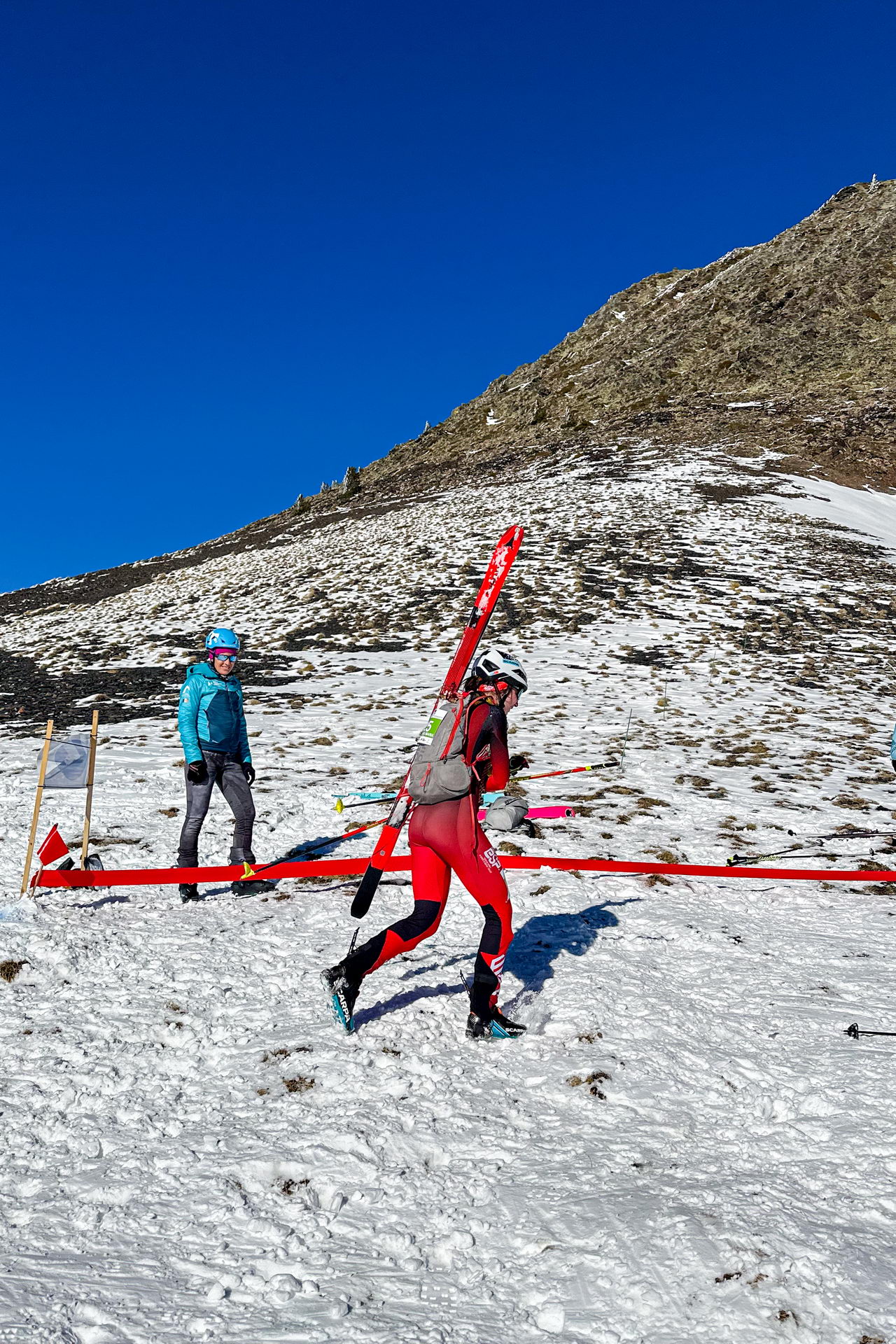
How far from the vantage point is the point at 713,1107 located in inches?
208

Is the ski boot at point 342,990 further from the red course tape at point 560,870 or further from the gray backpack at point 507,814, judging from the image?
the red course tape at point 560,870

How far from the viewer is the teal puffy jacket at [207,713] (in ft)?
27.8

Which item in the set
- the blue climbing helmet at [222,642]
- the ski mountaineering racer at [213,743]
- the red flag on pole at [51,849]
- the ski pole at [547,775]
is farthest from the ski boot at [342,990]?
the ski pole at [547,775]

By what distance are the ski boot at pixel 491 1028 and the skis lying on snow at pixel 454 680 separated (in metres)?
1.07

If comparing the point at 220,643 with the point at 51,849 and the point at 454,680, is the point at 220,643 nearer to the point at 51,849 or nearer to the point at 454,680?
the point at 51,849

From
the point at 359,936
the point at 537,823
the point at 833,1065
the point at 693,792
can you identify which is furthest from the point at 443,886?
the point at 693,792

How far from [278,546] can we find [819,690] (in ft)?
91.0

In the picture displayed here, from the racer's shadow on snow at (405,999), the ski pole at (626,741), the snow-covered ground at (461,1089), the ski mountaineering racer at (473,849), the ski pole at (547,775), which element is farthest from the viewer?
the ski pole at (626,741)

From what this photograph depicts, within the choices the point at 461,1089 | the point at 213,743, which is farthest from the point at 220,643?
the point at 461,1089

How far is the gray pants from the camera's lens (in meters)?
8.58

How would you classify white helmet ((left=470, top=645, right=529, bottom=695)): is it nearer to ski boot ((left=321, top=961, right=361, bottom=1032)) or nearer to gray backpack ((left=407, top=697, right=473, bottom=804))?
gray backpack ((left=407, top=697, right=473, bottom=804))

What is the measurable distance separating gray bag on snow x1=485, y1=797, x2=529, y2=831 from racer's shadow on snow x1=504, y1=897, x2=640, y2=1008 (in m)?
1.58

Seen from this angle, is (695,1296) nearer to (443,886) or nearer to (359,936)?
(443,886)

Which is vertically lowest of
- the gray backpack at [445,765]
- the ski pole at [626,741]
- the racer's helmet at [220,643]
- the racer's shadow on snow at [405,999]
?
the ski pole at [626,741]
